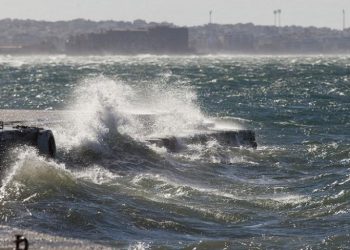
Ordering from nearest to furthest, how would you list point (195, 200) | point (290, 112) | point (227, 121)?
point (195, 200) → point (227, 121) → point (290, 112)

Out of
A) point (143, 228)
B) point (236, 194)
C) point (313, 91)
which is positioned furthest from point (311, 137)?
point (313, 91)

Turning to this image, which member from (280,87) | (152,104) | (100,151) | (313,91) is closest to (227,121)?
(152,104)

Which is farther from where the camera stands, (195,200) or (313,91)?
(313,91)

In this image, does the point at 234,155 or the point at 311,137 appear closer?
the point at 234,155

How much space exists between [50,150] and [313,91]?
32.6 m

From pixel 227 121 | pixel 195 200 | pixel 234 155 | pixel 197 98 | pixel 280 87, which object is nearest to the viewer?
pixel 195 200

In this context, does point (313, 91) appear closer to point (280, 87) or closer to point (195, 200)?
point (280, 87)

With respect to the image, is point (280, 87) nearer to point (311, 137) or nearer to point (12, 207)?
point (311, 137)

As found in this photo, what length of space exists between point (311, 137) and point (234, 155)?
5.99 meters

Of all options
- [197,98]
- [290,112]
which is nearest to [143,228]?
[290,112]

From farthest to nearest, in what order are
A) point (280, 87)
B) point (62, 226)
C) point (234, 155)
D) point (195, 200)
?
point (280, 87) < point (234, 155) < point (195, 200) < point (62, 226)

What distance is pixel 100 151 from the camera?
18594 millimetres

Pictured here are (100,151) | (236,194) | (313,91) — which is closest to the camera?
(236,194)

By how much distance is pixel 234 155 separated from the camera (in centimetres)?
2153
